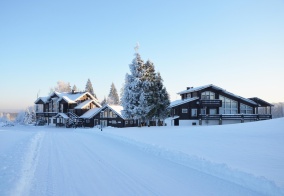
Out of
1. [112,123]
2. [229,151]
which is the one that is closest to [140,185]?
[229,151]

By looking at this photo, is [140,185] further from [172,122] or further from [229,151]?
[172,122]

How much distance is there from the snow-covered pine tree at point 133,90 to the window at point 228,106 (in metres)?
19.8

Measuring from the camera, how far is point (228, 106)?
46406mm

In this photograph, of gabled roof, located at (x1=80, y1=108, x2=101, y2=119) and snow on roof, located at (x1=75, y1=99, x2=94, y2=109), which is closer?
gabled roof, located at (x1=80, y1=108, x2=101, y2=119)

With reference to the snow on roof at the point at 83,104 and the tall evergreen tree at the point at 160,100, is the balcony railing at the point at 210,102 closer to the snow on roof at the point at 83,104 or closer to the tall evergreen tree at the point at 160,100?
the tall evergreen tree at the point at 160,100

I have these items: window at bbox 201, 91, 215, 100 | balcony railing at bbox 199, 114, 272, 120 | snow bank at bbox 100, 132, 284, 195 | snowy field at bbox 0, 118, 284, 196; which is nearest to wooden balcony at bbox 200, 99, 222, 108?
window at bbox 201, 91, 215, 100

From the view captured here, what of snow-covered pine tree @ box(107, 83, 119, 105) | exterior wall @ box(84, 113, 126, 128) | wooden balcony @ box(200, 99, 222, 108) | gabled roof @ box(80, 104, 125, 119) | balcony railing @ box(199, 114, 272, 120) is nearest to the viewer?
balcony railing @ box(199, 114, 272, 120)

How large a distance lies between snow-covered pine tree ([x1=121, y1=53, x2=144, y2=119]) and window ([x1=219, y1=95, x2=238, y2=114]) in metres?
19.8

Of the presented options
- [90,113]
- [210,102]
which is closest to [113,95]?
[90,113]

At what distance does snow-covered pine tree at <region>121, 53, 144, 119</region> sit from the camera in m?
36.7

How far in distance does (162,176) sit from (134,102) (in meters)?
28.8

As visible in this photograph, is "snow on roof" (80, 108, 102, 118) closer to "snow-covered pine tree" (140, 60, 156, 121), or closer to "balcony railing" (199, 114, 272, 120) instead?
"snow-covered pine tree" (140, 60, 156, 121)

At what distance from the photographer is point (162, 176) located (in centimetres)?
829

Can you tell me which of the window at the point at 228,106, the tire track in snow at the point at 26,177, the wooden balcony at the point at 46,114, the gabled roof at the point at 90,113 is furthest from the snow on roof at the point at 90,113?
A: the tire track in snow at the point at 26,177
